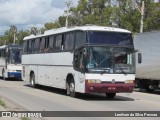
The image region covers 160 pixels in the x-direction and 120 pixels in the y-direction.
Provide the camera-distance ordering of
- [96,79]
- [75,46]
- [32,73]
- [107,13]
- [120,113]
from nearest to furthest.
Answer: [120,113] < [96,79] < [75,46] < [32,73] < [107,13]

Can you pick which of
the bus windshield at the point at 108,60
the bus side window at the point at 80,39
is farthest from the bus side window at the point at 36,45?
the bus windshield at the point at 108,60

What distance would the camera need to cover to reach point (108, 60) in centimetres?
1955

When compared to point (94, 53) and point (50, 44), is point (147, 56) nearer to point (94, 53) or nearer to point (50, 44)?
point (50, 44)

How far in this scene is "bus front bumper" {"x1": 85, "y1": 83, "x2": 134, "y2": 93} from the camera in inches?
762

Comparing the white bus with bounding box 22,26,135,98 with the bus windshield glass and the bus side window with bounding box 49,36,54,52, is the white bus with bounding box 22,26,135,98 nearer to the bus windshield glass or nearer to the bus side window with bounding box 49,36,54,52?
the bus windshield glass

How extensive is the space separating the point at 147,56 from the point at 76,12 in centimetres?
3920

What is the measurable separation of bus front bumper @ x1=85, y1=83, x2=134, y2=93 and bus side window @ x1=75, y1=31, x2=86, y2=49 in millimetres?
1959

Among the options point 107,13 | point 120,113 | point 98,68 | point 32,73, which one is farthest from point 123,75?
point 107,13

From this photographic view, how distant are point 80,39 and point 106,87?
2552 millimetres

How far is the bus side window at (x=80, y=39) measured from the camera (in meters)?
20.1

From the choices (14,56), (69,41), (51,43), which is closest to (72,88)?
(69,41)

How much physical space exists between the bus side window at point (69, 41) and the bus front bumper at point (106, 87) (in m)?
2.69

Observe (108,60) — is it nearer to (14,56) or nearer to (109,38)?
(109,38)

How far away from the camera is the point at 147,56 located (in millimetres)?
26469
